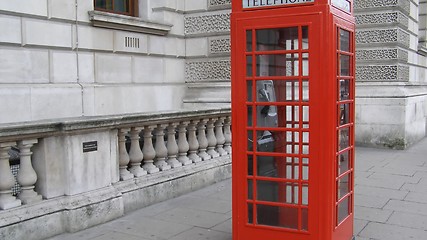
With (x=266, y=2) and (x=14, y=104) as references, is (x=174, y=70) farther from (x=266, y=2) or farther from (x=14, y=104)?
(x=266, y=2)

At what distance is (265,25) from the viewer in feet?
12.3

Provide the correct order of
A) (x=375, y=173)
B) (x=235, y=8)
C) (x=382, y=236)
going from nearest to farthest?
(x=235, y=8) < (x=382, y=236) < (x=375, y=173)

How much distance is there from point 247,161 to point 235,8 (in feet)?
4.22

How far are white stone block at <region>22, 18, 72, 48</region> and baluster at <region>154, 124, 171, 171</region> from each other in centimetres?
273

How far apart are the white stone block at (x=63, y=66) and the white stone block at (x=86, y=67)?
126 millimetres

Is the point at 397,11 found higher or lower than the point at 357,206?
higher

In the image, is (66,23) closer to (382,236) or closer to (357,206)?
(357,206)

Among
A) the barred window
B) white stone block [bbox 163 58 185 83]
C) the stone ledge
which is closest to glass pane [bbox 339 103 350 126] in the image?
the stone ledge

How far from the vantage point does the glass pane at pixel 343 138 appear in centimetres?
398

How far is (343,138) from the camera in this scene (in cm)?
413

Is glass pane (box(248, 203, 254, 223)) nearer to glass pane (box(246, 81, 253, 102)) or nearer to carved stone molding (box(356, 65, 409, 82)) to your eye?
glass pane (box(246, 81, 253, 102))

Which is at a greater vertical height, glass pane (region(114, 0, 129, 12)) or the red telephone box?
glass pane (region(114, 0, 129, 12))

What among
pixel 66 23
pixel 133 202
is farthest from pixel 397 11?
pixel 133 202

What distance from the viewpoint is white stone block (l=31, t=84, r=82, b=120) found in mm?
7242
